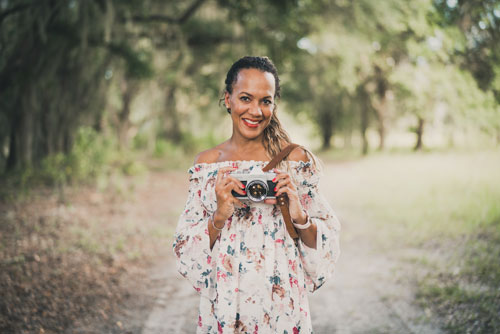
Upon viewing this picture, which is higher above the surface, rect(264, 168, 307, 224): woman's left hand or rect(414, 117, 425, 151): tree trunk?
rect(414, 117, 425, 151): tree trunk

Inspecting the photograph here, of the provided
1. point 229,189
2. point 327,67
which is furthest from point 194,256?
point 327,67

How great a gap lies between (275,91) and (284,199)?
54cm

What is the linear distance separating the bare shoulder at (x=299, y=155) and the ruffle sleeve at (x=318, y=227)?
37 mm

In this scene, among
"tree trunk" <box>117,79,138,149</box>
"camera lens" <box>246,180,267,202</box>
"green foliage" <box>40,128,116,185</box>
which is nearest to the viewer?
"camera lens" <box>246,180,267,202</box>

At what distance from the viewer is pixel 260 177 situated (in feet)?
4.70

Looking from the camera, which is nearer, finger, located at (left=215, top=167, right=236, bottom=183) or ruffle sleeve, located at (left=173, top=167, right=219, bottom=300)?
finger, located at (left=215, top=167, right=236, bottom=183)

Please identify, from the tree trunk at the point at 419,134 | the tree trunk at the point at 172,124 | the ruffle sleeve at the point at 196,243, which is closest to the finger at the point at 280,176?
the ruffle sleeve at the point at 196,243

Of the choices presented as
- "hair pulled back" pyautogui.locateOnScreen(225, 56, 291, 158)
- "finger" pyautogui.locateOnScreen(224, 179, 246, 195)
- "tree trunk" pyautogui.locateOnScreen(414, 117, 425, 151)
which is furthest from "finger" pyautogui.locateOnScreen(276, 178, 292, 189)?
"tree trunk" pyautogui.locateOnScreen(414, 117, 425, 151)

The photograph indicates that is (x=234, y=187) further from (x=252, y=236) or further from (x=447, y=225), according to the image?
(x=447, y=225)

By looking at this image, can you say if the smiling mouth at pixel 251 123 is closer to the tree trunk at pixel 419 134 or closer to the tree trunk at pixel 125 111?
the tree trunk at pixel 125 111

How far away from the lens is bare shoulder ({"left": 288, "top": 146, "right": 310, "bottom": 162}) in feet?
5.30

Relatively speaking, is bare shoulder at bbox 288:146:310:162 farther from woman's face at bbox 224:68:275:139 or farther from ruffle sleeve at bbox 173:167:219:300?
ruffle sleeve at bbox 173:167:219:300

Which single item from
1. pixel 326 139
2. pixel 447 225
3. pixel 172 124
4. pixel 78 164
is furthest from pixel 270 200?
pixel 326 139

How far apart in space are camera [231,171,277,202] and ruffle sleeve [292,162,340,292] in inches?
7.6
